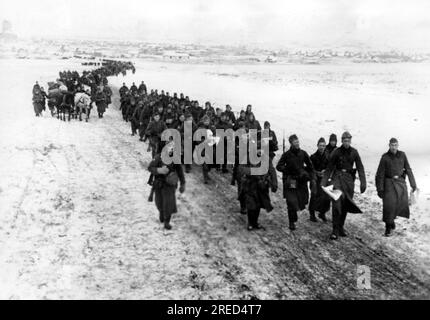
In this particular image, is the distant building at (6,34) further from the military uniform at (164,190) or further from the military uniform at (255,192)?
the military uniform at (255,192)

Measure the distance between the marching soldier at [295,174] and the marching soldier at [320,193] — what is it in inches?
15.2

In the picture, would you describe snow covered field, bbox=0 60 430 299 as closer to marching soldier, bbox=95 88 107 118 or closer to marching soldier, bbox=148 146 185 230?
marching soldier, bbox=148 146 185 230

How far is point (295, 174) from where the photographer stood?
27.9 feet

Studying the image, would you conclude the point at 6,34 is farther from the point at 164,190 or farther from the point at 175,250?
the point at 175,250

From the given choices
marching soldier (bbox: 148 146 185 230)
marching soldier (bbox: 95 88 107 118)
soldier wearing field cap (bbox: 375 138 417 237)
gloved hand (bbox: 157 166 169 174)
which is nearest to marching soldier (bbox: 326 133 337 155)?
soldier wearing field cap (bbox: 375 138 417 237)

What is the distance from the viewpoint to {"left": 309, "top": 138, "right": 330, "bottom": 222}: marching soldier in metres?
8.95

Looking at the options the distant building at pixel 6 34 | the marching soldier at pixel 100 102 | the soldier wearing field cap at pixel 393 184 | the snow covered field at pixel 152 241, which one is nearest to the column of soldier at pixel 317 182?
the soldier wearing field cap at pixel 393 184

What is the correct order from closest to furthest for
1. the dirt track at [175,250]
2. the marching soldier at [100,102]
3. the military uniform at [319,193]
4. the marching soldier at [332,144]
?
1. the dirt track at [175,250]
2. the military uniform at [319,193]
3. the marching soldier at [332,144]
4. the marching soldier at [100,102]

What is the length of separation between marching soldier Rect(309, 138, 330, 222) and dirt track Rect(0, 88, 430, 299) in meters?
0.36

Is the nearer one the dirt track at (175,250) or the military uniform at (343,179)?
the dirt track at (175,250)

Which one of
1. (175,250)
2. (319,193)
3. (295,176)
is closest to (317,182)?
A: (319,193)

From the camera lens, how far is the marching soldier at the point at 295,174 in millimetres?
8477
